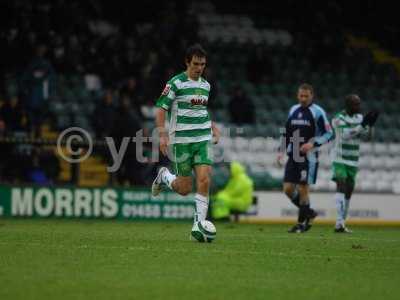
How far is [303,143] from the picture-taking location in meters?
16.1

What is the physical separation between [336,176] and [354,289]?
8.81 metres

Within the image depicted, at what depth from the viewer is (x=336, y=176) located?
675 inches

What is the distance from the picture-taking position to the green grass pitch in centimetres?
805

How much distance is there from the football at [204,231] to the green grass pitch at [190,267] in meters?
0.12

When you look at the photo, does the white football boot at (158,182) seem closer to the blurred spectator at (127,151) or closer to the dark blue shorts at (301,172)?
the dark blue shorts at (301,172)

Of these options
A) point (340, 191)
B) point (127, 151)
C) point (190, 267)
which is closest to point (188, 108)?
point (190, 267)

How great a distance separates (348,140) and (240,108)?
7.09 meters

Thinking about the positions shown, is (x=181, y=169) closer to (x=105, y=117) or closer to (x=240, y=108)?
(x=105, y=117)

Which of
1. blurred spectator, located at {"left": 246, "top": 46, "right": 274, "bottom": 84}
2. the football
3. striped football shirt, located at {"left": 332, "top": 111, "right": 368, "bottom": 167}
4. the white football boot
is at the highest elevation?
blurred spectator, located at {"left": 246, "top": 46, "right": 274, "bottom": 84}

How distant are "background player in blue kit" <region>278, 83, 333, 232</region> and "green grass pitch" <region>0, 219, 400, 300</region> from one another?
222cm

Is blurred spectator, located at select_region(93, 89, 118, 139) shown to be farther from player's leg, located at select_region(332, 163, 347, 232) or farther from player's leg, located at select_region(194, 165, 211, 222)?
player's leg, located at select_region(194, 165, 211, 222)

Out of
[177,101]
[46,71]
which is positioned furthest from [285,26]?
[177,101]

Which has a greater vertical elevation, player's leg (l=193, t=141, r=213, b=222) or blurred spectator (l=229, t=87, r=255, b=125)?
blurred spectator (l=229, t=87, r=255, b=125)

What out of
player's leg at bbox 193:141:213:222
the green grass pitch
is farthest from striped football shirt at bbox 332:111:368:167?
player's leg at bbox 193:141:213:222
